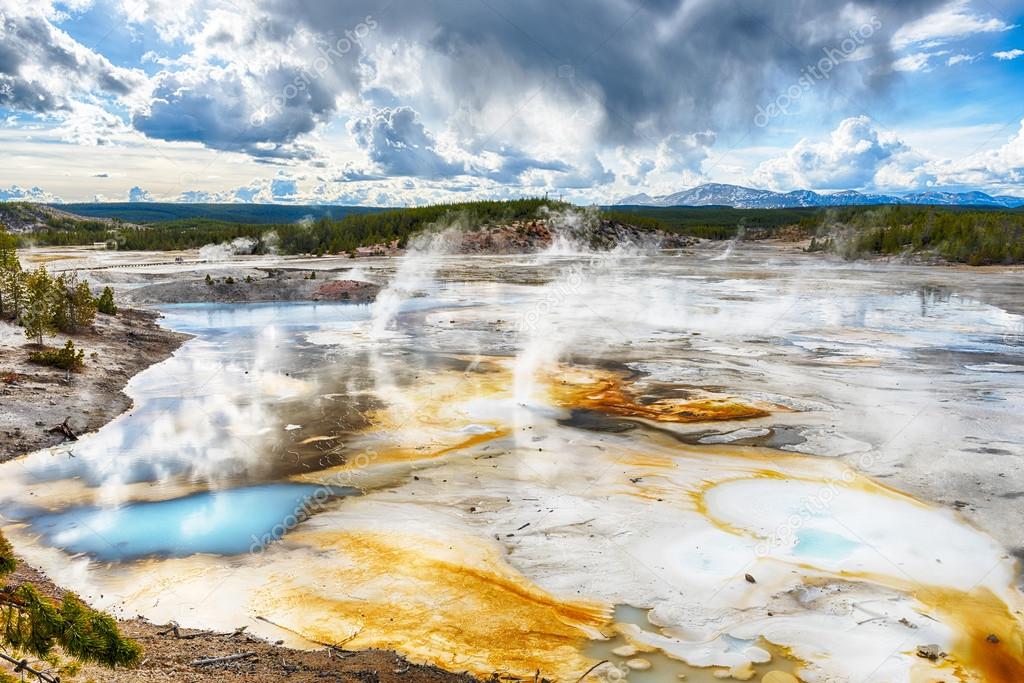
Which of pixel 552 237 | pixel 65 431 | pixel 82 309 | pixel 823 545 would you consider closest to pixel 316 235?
pixel 552 237

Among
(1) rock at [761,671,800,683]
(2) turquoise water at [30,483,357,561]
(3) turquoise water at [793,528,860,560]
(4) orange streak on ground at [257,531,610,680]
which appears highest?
(3) turquoise water at [793,528,860,560]

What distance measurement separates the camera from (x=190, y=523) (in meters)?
10.6

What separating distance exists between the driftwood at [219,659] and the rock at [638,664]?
3.99 m

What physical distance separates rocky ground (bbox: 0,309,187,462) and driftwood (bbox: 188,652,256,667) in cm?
954

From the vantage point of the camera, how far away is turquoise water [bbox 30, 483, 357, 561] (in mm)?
9719

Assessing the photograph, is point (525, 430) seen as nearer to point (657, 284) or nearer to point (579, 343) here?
point (579, 343)

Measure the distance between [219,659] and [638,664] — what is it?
4.36 m

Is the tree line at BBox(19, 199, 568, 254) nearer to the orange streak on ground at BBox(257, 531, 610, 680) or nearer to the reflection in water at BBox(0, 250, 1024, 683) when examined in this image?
the reflection in water at BBox(0, 250, 1024, 683)

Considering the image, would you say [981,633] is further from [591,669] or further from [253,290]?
[253,290]

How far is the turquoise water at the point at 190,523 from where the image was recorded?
31.9ft

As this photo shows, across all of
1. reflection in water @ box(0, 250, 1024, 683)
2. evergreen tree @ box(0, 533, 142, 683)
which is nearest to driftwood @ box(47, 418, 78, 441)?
reflection in water @ box(0, 250, 1024, 683)

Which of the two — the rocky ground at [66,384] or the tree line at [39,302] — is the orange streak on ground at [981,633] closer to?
the rocky ground at [66,384]

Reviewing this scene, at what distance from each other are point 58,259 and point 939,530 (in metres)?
64.9

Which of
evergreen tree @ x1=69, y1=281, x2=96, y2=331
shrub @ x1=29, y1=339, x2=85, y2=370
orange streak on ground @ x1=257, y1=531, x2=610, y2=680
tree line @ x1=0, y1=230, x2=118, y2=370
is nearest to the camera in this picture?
orange streak on ground @ x1=257, y1=531, x2=610, y2=680
